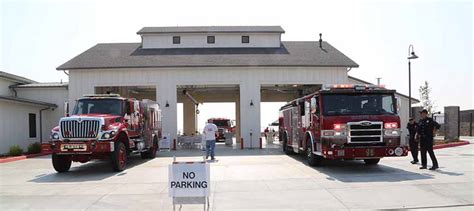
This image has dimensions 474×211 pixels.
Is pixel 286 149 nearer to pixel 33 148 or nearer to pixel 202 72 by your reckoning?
pixel 202 72

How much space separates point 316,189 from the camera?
10508 mm

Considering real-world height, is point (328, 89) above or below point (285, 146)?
above

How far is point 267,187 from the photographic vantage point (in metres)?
Answer: 10.9

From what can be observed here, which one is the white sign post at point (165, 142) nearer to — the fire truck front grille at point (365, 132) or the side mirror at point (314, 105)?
the side mirror at point (314, 105)

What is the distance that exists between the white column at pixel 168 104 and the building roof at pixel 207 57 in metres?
1.22

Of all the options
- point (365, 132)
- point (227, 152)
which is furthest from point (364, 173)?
point (227, 152)

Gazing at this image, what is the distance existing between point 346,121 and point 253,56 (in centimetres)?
1448

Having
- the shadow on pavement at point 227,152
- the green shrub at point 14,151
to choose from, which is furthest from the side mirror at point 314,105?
the green shrub at point 14,151

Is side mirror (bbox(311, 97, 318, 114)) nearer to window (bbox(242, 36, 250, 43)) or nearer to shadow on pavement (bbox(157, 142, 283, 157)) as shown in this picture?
shadow on pavement (bbox(157, 142, 283, 157))

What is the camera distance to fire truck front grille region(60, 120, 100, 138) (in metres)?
14.1

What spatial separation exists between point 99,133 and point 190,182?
7.09m

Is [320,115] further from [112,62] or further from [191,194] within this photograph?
[112,62]

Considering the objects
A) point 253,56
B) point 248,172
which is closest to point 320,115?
point 248,172

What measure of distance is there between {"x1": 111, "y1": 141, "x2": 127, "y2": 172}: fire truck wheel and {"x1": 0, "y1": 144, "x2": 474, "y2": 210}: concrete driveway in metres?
0.30
